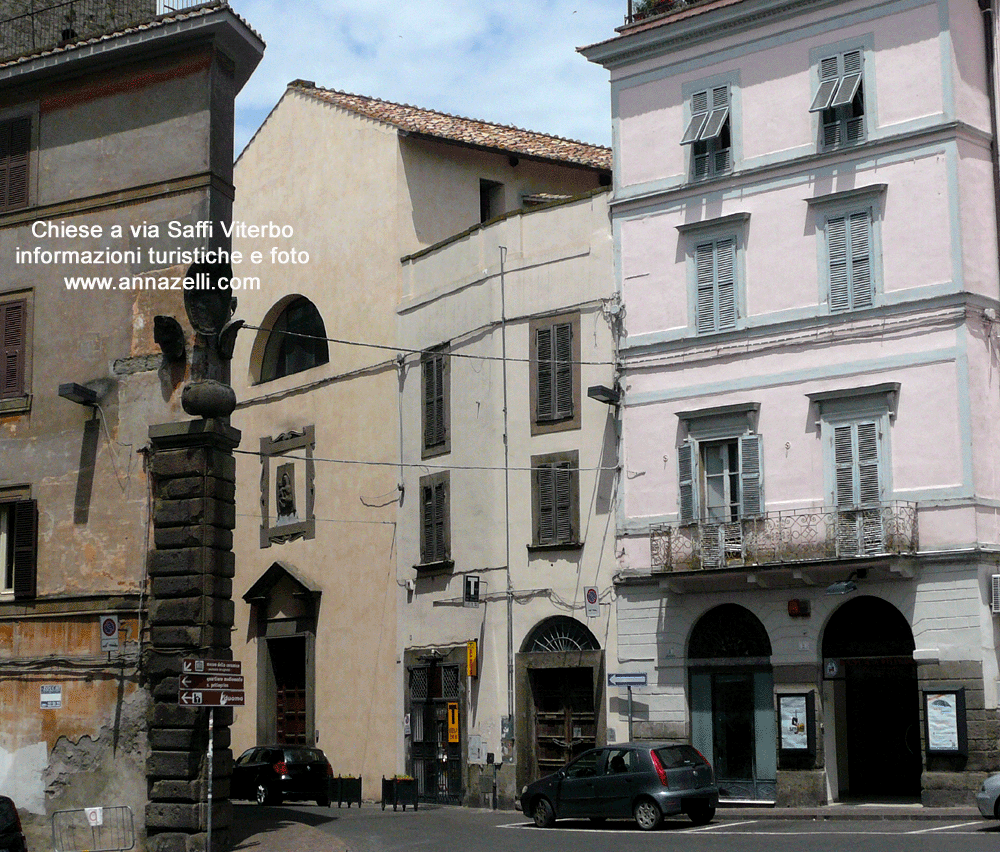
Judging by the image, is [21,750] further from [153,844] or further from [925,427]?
[925,427]

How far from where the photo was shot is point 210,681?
20.7 metres

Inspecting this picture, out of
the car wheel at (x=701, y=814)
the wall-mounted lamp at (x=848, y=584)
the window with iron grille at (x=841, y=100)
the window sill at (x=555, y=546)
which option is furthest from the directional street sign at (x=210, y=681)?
the window with iron grille at (x=841, y=100)

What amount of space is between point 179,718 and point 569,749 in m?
11.8

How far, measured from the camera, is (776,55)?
1200 inches

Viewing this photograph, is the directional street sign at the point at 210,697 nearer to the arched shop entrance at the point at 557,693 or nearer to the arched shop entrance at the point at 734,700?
the arched shop entrance at the point at 734,700

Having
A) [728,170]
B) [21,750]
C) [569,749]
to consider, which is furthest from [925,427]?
[21,750]

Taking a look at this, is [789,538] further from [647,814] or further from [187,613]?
[187,613]

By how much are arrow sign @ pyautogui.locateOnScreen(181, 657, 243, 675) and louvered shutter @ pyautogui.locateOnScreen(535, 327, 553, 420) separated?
1303cm

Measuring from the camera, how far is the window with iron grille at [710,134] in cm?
3097

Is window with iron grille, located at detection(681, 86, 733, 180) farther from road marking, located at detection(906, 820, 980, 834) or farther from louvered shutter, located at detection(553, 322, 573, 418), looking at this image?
road marking, located at detection(906, 820, 980, 834)

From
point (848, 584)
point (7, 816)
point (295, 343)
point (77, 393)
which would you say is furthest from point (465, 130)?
point (7, 816)

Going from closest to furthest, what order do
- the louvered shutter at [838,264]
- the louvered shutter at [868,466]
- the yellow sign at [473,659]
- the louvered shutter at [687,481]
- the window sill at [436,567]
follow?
the louvered shutter at [868,466]
the louvered shutter at [838,264]
the louvered shutter at [687,481]
the yellow sign at [473,659]
the window sill at [436,567]

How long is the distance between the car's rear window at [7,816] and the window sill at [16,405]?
24.7ft

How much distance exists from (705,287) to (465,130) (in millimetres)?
11231
